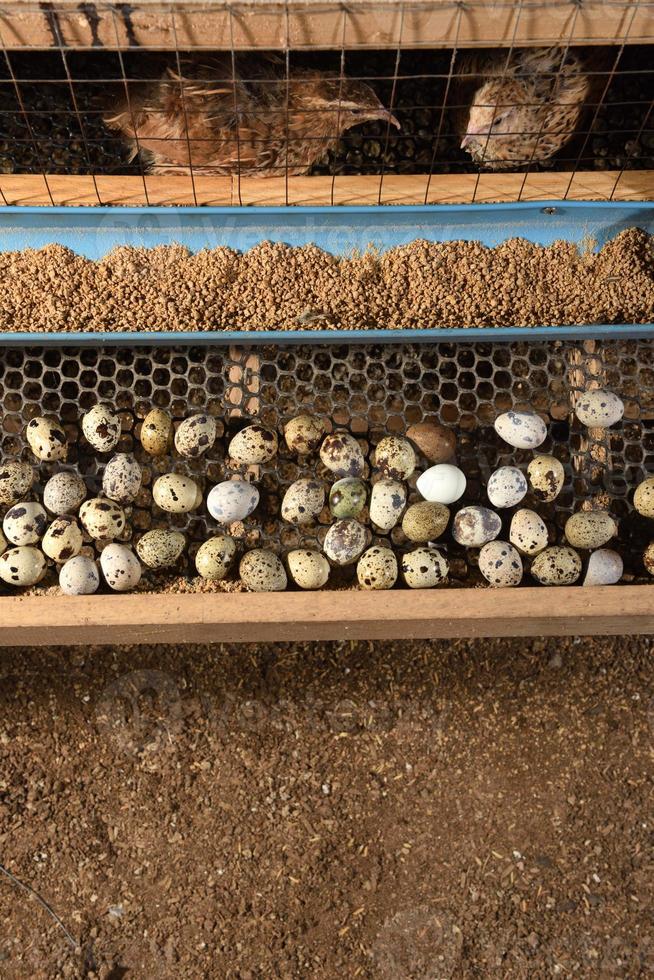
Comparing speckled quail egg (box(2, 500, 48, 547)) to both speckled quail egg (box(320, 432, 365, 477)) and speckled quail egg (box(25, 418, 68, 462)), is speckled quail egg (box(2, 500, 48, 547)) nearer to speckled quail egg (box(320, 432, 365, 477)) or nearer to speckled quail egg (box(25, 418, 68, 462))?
speckled quail egg (box(25, 418, 68, 462))

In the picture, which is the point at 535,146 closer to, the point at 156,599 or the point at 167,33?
the point at 167,33

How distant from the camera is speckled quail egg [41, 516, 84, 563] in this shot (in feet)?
5.29

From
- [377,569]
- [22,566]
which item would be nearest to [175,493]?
[22,566]

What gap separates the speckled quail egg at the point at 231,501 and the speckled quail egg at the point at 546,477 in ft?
1.95

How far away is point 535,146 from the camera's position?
1605 mm

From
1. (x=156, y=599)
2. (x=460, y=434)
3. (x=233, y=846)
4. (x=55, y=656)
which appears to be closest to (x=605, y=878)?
(x=233, y=846)

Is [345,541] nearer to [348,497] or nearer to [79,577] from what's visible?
[348,497]

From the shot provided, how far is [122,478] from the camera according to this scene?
1623 millimetres

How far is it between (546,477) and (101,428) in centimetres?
94

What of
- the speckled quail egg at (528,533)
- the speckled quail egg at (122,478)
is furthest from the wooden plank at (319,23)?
the speckled quail egg at (528,533)

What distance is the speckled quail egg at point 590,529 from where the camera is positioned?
1.62 meters

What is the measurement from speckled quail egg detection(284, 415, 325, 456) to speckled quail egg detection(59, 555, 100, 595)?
1.60 ft

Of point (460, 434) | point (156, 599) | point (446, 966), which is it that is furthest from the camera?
point (446, 966)

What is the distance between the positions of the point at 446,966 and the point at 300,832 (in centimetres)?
48
